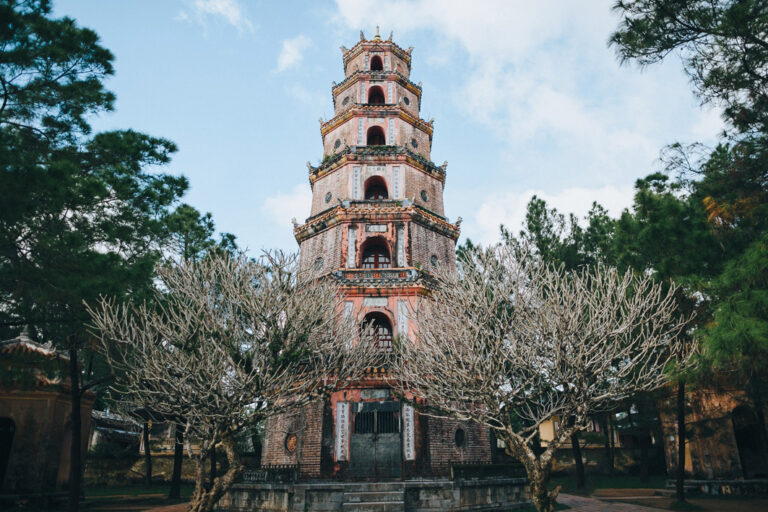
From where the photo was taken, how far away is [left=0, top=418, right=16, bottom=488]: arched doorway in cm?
1566

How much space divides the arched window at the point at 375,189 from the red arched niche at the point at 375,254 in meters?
2.58

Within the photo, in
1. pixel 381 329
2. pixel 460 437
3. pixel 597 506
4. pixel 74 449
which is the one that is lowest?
pixel 597 506

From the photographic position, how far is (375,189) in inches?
906

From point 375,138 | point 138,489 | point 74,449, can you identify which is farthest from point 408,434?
point 138,489

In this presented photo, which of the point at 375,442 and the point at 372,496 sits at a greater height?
the point at 375,442

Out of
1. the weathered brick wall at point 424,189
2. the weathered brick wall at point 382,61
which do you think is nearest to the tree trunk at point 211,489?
the weathered brick wall at point 424,189

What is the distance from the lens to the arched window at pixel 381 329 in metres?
19.0

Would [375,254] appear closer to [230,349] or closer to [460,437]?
[460,437]

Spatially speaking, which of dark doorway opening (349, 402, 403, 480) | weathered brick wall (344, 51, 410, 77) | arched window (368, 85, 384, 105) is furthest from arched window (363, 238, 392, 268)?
weathered brick wall (344, 51, 410, 77)

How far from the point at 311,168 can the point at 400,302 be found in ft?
28.9

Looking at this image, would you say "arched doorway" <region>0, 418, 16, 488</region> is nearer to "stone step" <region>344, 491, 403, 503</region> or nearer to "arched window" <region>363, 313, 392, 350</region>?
"stone step" <region>344, 491, 403, 503</region>

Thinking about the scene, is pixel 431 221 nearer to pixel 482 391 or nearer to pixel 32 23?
pixel 482 391

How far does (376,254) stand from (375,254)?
0.05 meters

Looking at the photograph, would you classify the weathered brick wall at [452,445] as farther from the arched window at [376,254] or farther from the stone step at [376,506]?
the arched window at [376,254]
